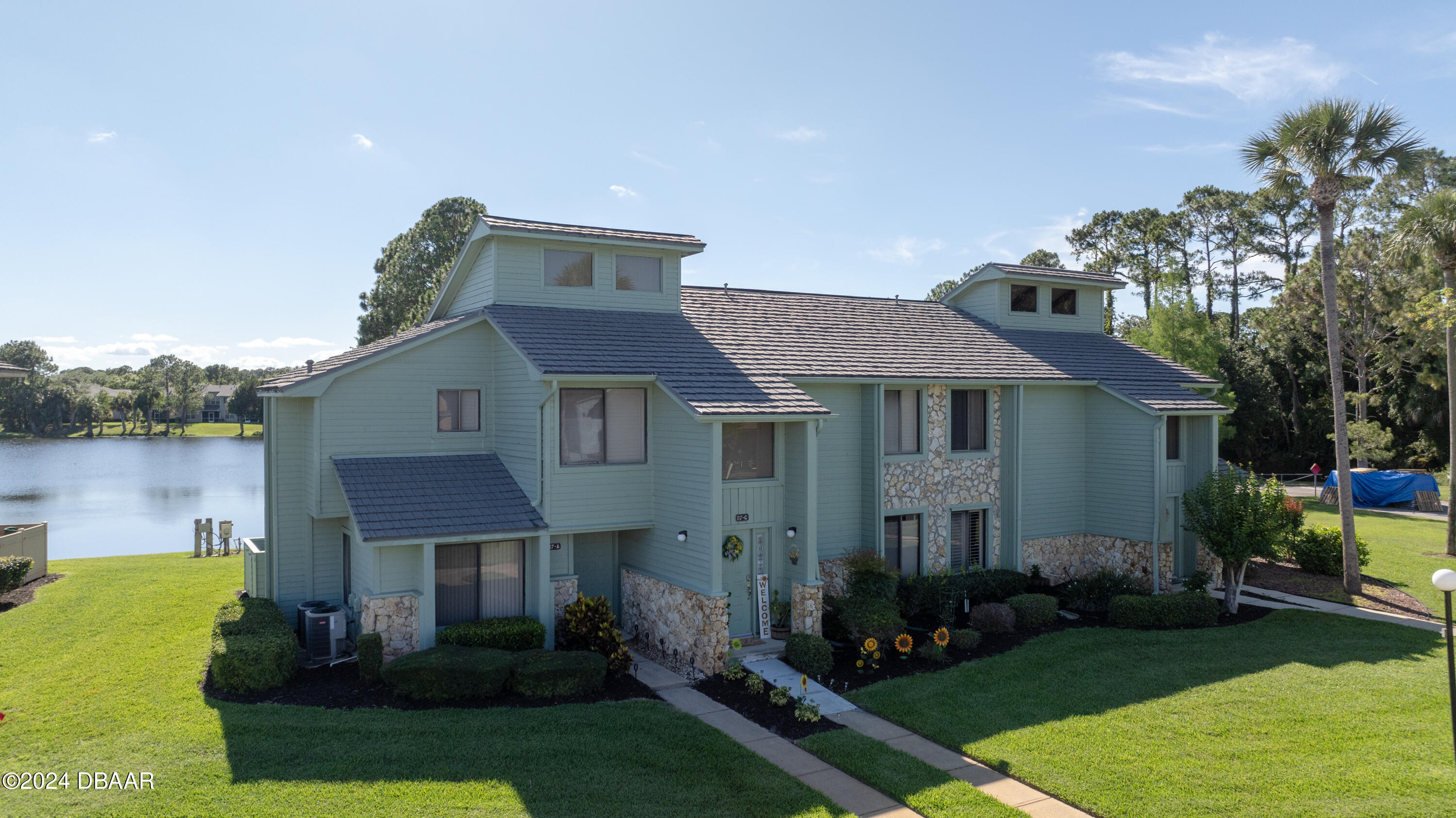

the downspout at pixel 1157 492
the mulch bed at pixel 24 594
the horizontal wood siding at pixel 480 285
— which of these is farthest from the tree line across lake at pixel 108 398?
the downspout at pixel 1157 492

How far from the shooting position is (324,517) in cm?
1389

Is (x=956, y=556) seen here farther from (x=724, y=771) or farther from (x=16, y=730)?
(x=16, y=730)

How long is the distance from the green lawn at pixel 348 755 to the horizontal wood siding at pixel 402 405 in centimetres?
387

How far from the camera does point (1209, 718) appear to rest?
A: 1103cm

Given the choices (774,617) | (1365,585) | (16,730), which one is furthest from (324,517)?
(1365,585)

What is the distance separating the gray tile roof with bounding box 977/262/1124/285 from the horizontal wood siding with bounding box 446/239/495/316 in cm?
1252

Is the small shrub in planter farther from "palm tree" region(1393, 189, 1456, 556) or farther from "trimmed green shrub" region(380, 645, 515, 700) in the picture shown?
"palm tree" region(1393, 189, 1456, 556)

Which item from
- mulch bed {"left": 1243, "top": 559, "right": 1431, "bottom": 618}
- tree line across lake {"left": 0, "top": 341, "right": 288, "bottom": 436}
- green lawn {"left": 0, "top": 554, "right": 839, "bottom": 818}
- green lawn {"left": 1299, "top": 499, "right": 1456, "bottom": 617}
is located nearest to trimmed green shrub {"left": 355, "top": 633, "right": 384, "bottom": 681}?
green lawn {"left": 0, "top": 554, "right": 839, "bottom": 818}

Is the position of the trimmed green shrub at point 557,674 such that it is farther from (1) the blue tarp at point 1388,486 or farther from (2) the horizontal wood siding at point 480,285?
(1) the blue tarp at point 1388,486

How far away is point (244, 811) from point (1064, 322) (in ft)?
67.6

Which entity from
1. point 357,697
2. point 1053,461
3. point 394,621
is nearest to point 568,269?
point 394,621

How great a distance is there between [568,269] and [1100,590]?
12835 mm

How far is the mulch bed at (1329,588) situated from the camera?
1752 centimetres

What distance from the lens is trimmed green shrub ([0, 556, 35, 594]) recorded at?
16.8 metres
